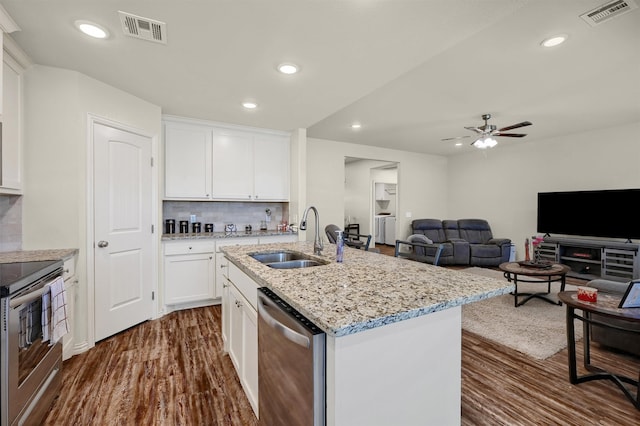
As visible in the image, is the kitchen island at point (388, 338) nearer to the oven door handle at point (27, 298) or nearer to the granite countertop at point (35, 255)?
the oven door handle at point (27, 298)

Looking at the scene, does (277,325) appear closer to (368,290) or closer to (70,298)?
(368,290)

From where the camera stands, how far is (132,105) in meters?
2.94

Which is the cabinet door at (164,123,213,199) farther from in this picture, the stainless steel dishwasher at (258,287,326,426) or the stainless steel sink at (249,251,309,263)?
the stainless steel dishwasher at (258,287,326,426)

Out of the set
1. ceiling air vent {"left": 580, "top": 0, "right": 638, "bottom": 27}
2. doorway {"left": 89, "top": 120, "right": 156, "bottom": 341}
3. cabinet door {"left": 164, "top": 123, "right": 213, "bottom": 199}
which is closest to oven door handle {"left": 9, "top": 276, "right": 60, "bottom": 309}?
doorway {"left": 89, "top": 120, "right": 156, "bottom": 341}

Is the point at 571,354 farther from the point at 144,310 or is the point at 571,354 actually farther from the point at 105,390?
the point at 144,310

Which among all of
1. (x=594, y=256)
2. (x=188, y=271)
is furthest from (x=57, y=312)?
(x=594, y=256)

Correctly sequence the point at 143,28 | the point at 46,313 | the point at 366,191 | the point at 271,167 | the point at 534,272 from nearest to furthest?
the point at 46,313, the point at 143,28, the point at 534,272, the point at 271,167, the point at 366,191

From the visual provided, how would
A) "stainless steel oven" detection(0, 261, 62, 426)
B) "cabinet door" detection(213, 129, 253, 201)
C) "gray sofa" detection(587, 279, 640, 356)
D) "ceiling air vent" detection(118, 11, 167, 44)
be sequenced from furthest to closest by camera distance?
"cabinet door" detection(213, 129, 253, 201)
"gray sofa" detection(587, 279, 640, 356)
"ceiling air vent" detection(118, 11, 167, 44)
"stainless steel oven" detection(0, 261, 62, 426)

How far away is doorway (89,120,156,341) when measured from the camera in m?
2.60

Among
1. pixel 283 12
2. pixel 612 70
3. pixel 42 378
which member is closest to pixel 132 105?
pixel 283 12

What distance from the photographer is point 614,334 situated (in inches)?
92.2

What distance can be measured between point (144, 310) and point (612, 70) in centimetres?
538

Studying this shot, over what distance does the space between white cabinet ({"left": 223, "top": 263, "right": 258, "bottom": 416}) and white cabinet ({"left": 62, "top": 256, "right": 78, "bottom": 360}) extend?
129 cm

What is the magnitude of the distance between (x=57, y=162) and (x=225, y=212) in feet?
6.82
